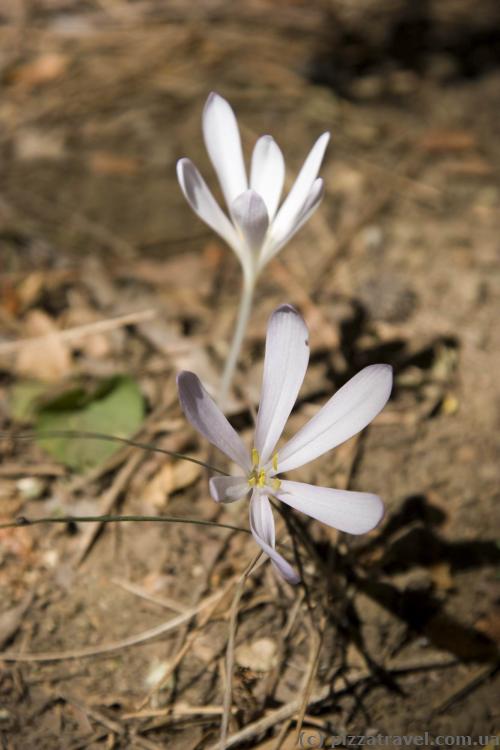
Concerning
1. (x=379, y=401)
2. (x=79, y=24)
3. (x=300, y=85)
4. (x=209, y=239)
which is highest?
(x=79, y=24)

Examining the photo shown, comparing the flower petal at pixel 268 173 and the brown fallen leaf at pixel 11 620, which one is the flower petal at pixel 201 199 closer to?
the flower petal at pixel 268 173

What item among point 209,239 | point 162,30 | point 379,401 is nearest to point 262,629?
point 379,401

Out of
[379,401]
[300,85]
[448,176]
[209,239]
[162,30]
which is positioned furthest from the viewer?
[162,30]

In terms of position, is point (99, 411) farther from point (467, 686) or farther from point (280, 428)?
point (467, 686)

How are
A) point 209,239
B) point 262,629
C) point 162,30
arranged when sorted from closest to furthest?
1. point 262,629
2. point 209,239
3. point 162,30

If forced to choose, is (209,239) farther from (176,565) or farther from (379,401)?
(379,401)

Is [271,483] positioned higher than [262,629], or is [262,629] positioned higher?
[271,483]

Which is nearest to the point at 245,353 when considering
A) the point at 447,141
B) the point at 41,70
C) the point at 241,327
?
the point at 241,327

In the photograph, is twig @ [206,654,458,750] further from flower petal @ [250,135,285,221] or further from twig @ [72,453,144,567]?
flower petal @ [250,135,285,221]

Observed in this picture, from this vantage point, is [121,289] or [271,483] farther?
[121,289]
